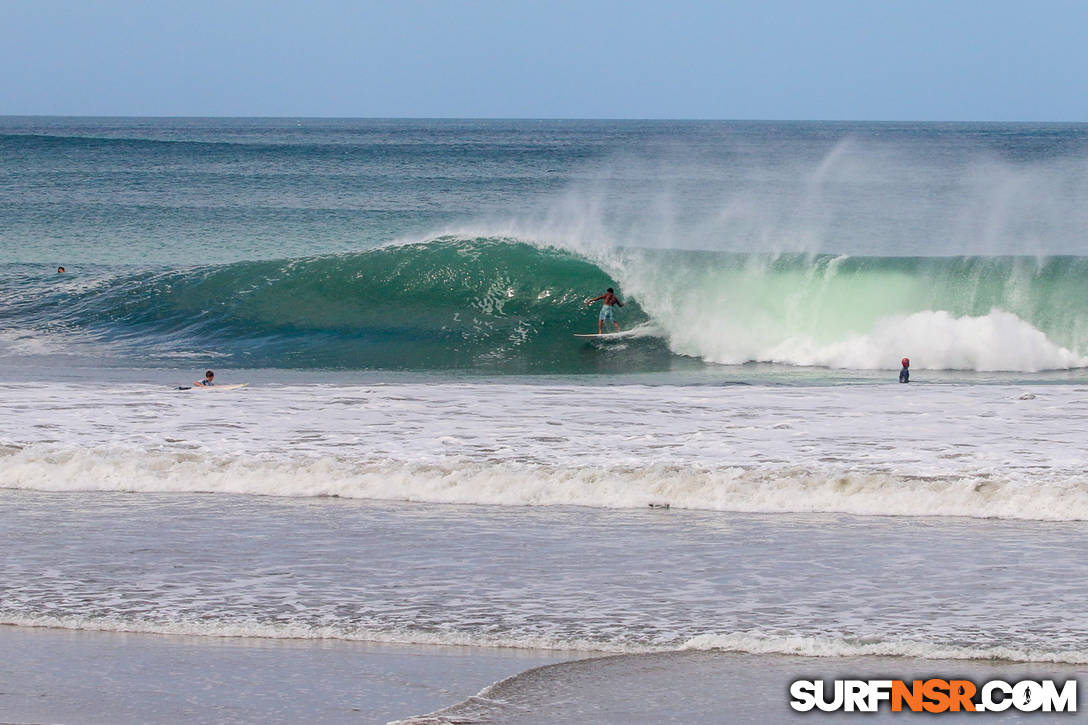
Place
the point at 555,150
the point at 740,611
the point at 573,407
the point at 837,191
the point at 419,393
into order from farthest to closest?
1. the point at 555,150
2. the point at 837,191
3. the point at 419,393
4. the point at 573,407
5. the point at 740,611

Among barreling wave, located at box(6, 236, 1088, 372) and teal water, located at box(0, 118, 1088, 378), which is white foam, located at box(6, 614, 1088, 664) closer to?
teal water, located at box(0, 118, 1088, 378)

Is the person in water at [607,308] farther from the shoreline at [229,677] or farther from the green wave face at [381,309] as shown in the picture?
the shoreline at [229,677]

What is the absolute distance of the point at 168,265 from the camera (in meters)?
30.3

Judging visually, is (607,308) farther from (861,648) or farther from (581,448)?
(861,648)

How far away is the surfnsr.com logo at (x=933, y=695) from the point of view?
17.5ft

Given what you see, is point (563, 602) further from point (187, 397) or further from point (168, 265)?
point (168, 265)

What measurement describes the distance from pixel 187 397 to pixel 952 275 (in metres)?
13.5

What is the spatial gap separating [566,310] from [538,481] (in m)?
12.7

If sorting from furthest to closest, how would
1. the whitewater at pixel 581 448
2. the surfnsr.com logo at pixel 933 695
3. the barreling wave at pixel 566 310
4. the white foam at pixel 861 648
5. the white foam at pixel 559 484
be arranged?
1. the barreling wave at pixel 566 310
2. the whitewater at pixel 581 448
3. the white foam at pixel 559 484
4. the white foam at pixel 861 648
5. the surfnsr.com logo at pixel 933 695

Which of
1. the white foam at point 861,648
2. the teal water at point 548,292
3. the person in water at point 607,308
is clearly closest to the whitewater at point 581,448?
the white foam at point 861,648

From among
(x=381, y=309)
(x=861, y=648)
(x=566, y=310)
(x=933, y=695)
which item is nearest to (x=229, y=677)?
(x=861, y=648)

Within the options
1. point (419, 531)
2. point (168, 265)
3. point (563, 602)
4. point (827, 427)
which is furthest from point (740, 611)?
point (168, 265)

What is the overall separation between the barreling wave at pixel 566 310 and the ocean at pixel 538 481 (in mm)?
79

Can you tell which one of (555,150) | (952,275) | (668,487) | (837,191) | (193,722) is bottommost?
(193,722)
